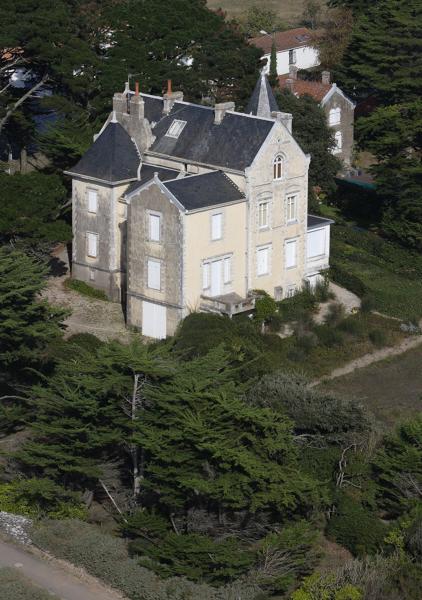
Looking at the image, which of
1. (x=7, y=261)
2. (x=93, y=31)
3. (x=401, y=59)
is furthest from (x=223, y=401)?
(x=401, y=59)

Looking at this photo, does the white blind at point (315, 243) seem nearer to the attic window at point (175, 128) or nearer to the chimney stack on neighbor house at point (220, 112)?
the chimney stack on neighbor house at point (220, 112)

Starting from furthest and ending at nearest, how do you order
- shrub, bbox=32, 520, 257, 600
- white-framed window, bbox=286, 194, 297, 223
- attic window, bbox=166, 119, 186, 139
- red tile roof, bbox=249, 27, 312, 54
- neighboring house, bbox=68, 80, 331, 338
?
red tile roof, bbox=249, 27, 312, 54 < attic window, bbox=166, 119, 186, 139 < white-framed window, bbox=286, 194, 297, 223 < neighboring house, bbox=68, 80, 331, 338 < shrub, bbox=32, 520, 257, 600

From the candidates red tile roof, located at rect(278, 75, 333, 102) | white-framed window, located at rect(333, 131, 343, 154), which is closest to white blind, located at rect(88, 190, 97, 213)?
red tile roof, located at rect(278, 75, 333, 102)

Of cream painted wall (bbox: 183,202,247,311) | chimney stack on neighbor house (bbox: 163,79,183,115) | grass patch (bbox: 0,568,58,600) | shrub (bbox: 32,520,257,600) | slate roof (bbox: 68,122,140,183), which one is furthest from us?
chimney stack on neighbor house (bbox: 163,79,183,115)

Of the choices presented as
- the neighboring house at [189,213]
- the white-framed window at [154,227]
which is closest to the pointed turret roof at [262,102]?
the neighboring house at [189,213]

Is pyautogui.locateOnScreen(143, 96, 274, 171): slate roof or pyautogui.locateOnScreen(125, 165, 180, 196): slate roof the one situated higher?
pyautogui.locateOnScreen(143, 96, 274, 171): slate roof

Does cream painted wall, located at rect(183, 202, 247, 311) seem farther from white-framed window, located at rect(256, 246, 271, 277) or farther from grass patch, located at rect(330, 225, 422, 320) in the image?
grass patch, located at rect(330, 225, 422, 320)

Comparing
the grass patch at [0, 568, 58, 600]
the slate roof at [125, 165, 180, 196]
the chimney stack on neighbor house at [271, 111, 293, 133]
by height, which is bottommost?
the grass patch at [0, 568, 58, 600]
